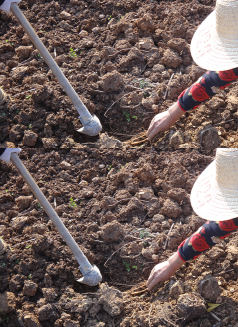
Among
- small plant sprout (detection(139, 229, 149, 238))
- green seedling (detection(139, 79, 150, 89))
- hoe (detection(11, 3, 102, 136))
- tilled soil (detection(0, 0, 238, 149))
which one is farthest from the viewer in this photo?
green seedling (detection(139, 79, 150, 89))

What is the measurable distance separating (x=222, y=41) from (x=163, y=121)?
2.42ft

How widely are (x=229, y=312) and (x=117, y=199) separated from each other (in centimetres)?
102

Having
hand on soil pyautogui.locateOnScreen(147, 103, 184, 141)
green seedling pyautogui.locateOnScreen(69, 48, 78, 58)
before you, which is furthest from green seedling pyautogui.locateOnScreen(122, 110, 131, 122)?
green seedling pyautogui.locateOnScreen(69, 48, 78, 58)

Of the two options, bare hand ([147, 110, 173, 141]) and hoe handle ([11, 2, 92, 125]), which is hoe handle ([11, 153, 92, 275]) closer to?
hoe handle ([11, 2, 92, 125])

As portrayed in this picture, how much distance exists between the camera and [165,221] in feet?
7.82

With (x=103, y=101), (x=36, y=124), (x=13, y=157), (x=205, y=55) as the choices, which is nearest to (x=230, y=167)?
(x=205, y=55)

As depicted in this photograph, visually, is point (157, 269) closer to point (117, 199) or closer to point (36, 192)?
point (117, 199)

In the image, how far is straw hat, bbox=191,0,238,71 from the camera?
1.83m

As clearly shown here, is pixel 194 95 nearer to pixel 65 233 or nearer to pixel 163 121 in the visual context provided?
pixel 163 121

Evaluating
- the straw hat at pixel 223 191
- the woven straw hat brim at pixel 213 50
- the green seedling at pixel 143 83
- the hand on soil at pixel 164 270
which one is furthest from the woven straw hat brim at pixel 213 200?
the green seedling at pixel 143 83

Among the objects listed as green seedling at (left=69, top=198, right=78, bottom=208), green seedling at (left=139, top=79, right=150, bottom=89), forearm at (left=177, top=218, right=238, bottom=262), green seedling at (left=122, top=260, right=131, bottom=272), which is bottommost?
green seedling at (left=122, top=260, right=131, bottom=272)

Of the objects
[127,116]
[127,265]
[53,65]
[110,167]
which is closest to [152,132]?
[127,116]

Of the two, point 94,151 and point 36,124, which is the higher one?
point 36,124

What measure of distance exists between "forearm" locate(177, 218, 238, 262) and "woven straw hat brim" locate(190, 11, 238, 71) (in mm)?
832
